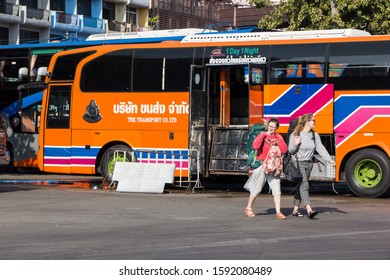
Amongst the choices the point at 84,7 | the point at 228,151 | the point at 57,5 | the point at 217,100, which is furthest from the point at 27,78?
the point at 84,7

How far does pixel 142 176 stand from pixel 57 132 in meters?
4.09

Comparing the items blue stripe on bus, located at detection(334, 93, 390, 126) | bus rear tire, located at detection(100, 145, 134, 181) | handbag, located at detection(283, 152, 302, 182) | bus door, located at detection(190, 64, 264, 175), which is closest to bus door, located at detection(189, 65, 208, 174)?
bus door, located at detection(190, 64, 264, 175)

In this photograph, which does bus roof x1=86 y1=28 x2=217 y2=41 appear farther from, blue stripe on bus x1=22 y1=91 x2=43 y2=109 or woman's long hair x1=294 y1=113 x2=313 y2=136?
woman's long hair x1=294 y1=113 x2=313 y2=136

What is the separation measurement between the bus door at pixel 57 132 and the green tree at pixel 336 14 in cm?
1256

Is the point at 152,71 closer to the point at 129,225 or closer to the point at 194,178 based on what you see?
the point at 194,178

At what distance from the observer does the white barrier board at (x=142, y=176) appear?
73.8 ft

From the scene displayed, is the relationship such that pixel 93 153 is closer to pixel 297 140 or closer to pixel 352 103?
→ pixel 352 103

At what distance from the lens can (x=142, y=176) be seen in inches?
896

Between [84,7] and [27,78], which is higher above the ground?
[84,7]

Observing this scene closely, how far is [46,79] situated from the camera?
2659cm

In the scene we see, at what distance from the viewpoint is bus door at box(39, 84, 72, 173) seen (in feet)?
84.1

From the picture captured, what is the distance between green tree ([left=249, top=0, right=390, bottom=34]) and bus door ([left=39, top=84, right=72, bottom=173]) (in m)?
12.6
